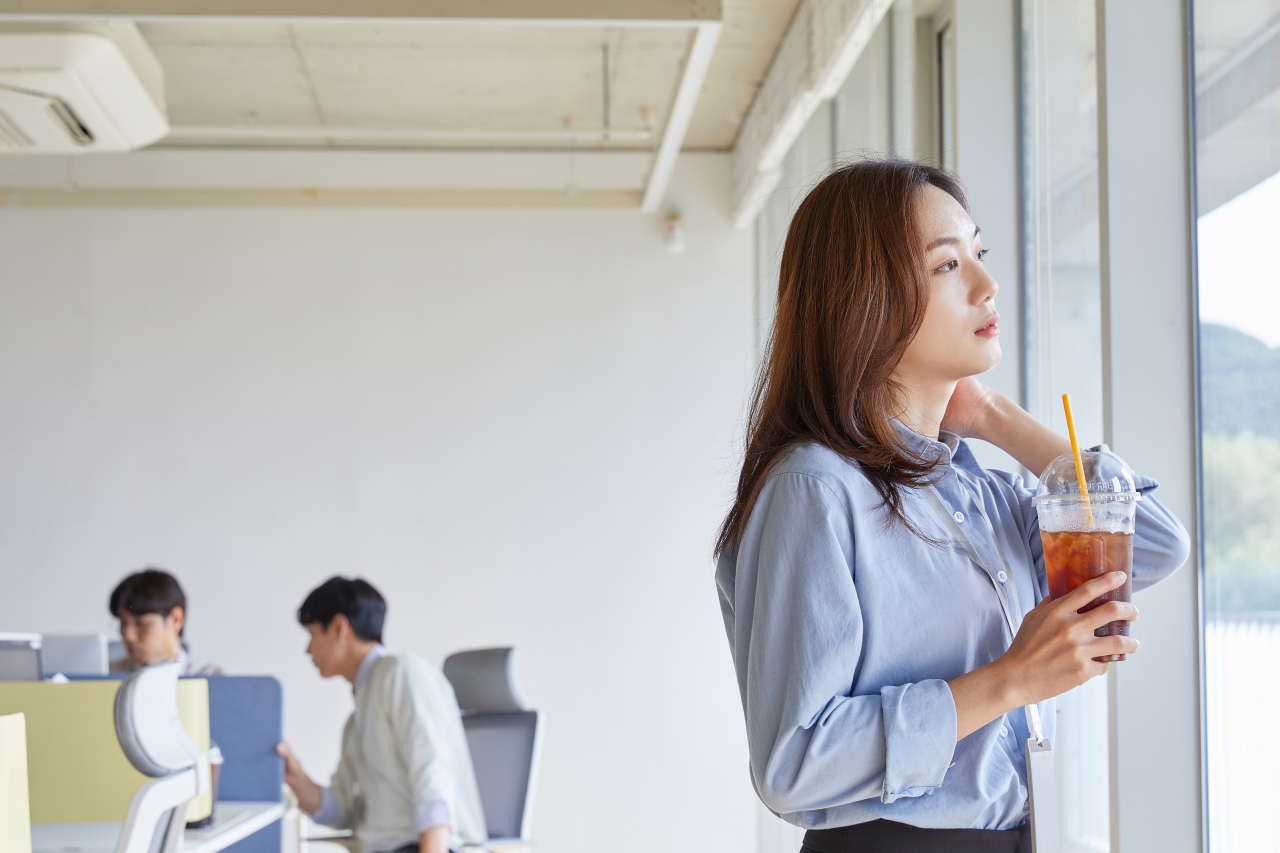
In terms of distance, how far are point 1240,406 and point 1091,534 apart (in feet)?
2.88

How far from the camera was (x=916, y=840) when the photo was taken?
1044 millimetres

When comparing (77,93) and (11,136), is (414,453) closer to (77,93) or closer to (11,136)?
(11,136)

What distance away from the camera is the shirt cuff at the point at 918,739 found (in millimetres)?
980

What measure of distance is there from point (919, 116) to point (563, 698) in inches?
129

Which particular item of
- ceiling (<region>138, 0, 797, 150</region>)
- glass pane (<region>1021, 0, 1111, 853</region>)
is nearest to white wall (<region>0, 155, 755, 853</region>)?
ceiling (<region>138, 0, 797, 150</region>)

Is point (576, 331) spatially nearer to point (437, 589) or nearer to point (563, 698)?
point (437, 589)

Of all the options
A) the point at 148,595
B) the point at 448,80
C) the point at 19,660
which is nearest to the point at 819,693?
the point at 19,660

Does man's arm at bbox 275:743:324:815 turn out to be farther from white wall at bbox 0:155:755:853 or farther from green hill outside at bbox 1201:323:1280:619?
green hill outside at bbox 1201:323:1280:619

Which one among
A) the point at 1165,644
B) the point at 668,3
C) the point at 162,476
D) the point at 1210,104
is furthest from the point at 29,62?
the point at 1165,644

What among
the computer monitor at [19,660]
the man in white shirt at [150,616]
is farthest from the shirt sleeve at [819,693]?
the man in white shirt at [150,616]

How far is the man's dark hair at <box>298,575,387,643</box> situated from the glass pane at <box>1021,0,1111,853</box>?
189 cm

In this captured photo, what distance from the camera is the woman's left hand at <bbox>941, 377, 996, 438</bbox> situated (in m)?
1.34

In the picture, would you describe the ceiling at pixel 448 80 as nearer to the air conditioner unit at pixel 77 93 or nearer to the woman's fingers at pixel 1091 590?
the air conditioner unit at pixel 77 93

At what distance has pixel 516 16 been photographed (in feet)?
10.2
